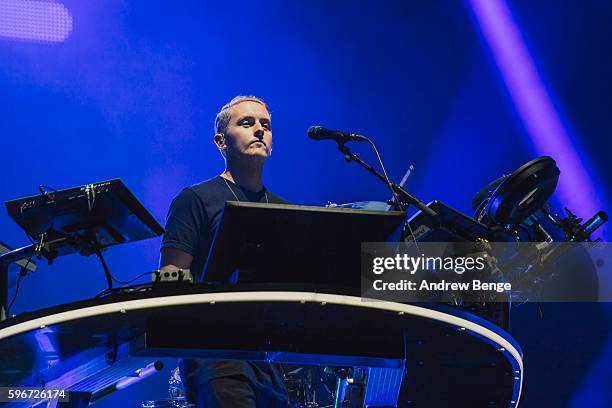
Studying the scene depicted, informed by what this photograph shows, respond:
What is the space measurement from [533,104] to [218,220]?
4081 mm

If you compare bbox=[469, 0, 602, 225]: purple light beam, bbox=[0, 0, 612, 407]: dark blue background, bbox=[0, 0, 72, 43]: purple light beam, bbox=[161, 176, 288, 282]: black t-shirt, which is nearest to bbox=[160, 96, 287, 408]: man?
bbox=[161, 176, 288, 282]: black t-shirt

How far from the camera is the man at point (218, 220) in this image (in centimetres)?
185

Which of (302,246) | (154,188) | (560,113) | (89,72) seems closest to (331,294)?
(302,246)

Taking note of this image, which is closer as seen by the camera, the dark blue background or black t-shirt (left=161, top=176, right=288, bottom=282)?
black t-shirt (left=161, top=176, right=288, bottom=282)

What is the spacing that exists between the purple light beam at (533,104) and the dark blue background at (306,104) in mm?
75

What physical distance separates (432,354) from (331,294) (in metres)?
0.33

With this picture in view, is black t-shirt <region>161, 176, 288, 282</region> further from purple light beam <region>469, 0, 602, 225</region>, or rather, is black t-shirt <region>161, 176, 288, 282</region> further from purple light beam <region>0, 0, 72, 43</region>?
purple light beam <region>469, 0, 602, 225</region>

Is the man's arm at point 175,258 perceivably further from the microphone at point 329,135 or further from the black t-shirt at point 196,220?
the microphone at point 329,135

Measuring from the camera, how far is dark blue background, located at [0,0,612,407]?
5.01m

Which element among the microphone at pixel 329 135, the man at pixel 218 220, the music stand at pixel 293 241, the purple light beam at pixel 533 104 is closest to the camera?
the music stand at pixel 293 241

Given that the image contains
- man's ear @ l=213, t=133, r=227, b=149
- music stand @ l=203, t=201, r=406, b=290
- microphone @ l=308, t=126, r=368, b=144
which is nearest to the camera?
music stand @ l=203, t=201, r=406, b=290

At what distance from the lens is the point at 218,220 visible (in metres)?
2.33

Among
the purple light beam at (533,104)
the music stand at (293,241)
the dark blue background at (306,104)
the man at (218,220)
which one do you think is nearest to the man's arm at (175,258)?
the man at (218,220)

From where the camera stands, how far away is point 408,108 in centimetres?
570
